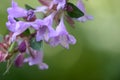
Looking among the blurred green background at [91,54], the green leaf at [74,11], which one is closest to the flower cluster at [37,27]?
the green leaf at [74,11]

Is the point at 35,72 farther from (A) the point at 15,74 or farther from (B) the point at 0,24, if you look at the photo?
(B) the point at 0,24

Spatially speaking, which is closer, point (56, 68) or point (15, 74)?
point (15, 74)

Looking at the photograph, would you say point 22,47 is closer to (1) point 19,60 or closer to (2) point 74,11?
(1) point 19,60

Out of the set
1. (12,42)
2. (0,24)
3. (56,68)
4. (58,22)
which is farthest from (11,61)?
(56,68)

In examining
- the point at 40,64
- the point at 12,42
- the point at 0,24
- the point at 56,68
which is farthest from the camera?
the point at 56,68

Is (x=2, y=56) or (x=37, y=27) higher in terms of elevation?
(x=37, y=27)

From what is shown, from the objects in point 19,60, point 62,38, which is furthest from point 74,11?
point 19,60

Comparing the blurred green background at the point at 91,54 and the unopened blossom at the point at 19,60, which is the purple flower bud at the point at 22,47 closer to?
the unopened blossom at the point at 19,60
